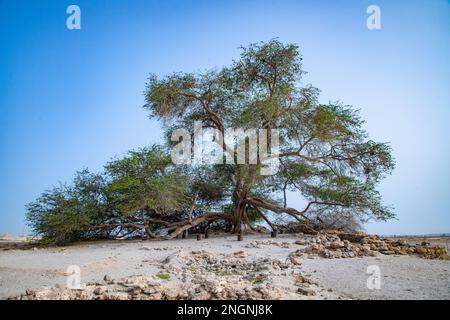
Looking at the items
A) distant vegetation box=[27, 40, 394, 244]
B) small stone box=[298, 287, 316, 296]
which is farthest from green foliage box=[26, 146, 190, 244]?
small stone box=[298, 287, 316, 296]

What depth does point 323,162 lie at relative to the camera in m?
15.5

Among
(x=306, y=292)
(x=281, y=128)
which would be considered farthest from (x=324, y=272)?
(x=281, y=128)

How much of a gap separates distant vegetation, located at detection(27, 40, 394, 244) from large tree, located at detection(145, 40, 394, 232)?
0.04 metres

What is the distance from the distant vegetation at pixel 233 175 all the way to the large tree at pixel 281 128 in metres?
0.04

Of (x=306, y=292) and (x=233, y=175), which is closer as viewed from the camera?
(x=306, y=292)

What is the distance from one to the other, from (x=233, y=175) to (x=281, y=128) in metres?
2.86

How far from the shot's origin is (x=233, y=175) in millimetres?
16406

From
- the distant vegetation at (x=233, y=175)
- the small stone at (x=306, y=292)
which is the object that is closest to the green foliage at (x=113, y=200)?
the distant vegetation at (x=233, y=175)

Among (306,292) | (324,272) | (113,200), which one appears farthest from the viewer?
(113,200)

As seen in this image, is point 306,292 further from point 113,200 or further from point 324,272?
point 113,200

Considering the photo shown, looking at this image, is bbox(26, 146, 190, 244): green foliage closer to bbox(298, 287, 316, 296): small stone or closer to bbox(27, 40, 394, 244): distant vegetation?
bbox(27, 40, 394, 244): distant vegetation

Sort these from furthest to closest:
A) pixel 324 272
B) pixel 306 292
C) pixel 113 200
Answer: pixel 113 200, pixel 324 272, pixel 306 292
